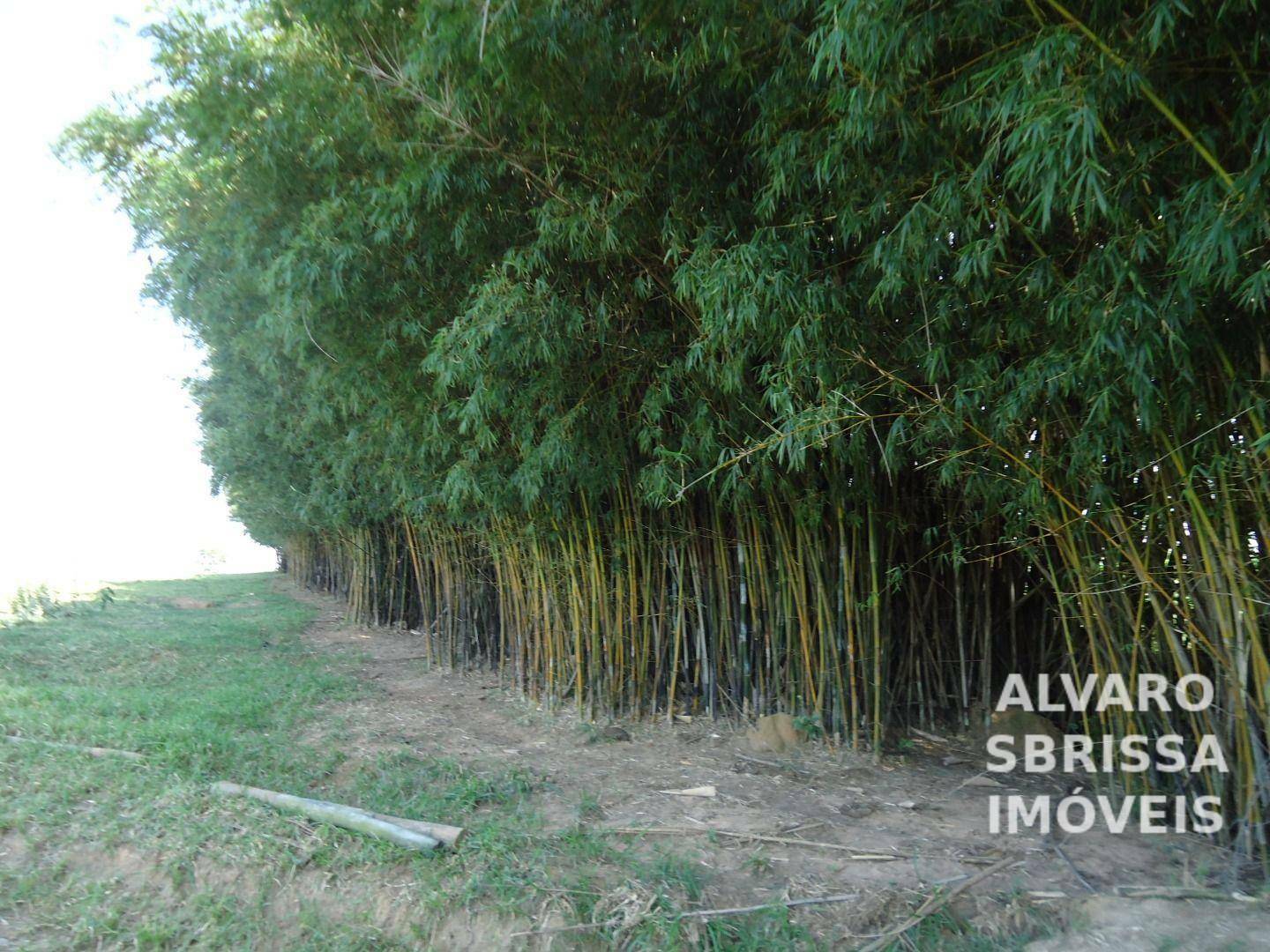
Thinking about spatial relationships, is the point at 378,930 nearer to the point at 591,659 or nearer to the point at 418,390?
the point at 591,659

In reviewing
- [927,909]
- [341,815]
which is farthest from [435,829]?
[927,909]

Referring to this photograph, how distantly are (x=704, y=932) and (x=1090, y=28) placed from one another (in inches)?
121

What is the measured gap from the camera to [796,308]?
3166mm

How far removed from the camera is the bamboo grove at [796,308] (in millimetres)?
2520

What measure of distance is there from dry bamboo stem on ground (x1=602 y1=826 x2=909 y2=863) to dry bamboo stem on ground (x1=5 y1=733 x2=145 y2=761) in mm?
2825

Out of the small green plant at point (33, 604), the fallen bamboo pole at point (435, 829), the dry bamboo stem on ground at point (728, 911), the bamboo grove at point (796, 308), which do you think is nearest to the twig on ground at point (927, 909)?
the dry bamboo stem on ground at point (728, 911)

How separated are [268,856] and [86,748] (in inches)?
78.9

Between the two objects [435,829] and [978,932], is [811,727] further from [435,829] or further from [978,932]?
[435,829]

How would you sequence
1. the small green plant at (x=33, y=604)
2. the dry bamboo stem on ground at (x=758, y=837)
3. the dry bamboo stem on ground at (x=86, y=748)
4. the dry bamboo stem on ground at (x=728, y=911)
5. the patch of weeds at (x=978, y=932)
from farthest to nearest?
the small green plant at (x=33, y=604) → the dry bamboo stem on ground at (x=86, y=748) → the dry bamboo stem on ground at (x=758, y=837) → the dry bamboo stem on ground at (x=728, y=911) → the patch of weeds at (x=978, y=932)

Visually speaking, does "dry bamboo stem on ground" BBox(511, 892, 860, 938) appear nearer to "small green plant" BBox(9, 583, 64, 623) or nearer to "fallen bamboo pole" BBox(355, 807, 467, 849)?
"fallen bamboo pole" BBox(355, 807, 467, 849)

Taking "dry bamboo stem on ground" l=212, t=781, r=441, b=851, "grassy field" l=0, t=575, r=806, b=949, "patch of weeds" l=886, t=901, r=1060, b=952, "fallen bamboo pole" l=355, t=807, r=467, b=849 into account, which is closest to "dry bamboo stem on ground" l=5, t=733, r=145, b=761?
"grassy field" l=0, t=575, r=806, b=949

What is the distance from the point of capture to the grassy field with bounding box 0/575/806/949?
334 centimetres

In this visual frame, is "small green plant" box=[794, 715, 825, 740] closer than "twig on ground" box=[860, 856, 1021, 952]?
No

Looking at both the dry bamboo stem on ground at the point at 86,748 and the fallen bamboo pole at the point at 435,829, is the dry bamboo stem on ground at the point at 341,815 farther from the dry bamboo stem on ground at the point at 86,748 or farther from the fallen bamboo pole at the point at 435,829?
the dry bamboo stem on ground at the point at 86,748
